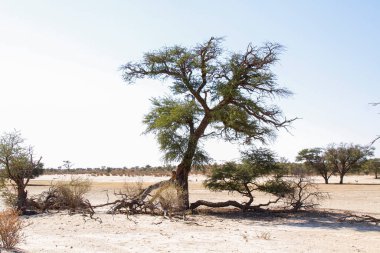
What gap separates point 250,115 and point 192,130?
3.36 meters

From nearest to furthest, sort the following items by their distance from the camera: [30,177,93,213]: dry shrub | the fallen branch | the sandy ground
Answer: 1. the sandy ground
2. [30,177,93,213]: dry shrub
3. the fallen branch

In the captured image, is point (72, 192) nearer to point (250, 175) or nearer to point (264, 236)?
point (250, 175)

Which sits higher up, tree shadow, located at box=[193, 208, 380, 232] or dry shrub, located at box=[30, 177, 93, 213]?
dry shrub, located at box=[30, 177, 93, 213]

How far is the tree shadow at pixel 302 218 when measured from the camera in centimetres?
1956

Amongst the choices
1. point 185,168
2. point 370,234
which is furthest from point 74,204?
point 370,234

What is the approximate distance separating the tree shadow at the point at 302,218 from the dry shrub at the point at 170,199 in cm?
224

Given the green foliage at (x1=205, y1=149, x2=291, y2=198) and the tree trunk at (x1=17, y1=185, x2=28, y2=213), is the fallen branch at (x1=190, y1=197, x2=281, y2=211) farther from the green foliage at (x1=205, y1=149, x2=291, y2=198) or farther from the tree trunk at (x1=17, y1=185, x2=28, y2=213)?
the tree trunk at (x1=17, y1=185, x2=28, y2=213)

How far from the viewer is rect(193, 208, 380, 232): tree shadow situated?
19.6m

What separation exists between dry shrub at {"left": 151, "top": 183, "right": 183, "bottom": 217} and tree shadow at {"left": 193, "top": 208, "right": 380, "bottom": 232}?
2.24 m

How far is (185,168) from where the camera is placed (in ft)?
85.0

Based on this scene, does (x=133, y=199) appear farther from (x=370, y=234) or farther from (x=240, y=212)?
(x=370, y=234)

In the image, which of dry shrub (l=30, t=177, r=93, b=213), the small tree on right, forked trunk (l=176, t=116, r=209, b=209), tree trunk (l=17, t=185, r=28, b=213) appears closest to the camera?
dry shrub (l=30, t=177, r=93, b=213)

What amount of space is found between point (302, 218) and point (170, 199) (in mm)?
6602

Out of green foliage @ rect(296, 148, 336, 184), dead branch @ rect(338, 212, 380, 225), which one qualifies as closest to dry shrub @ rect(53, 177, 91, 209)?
dead branch @ rect(338, 212, 380, 225)
